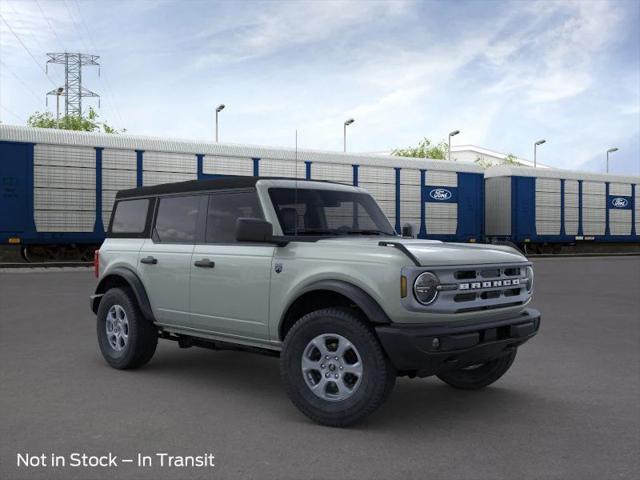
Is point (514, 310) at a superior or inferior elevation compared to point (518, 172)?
inferior

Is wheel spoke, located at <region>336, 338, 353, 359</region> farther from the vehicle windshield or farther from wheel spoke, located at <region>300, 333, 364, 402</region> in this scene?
the vehicle windshield

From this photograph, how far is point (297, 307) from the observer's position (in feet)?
17.0

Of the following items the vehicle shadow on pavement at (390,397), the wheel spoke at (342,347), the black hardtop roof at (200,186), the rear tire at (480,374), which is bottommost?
the vehicle shadow on pavement at (390,397)

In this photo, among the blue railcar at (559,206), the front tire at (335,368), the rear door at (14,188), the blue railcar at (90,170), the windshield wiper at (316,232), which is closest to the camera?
the front tire at (335,368)

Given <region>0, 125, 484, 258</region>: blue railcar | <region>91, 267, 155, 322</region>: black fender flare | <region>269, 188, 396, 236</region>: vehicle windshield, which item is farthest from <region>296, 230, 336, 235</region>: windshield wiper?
<region>0, 125, 484, 258</region>: blue railcar

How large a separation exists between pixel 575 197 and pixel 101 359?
3173 cm

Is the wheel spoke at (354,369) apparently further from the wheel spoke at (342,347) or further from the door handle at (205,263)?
the door handle at (205,263)

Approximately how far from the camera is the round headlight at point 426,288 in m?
4.45

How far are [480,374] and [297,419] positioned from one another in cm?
182

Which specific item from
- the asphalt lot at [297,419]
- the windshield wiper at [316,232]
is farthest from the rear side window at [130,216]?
the windshield wiper at [316,232]

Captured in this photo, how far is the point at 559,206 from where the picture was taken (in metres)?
33.3

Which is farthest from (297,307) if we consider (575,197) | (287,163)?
(575,197)

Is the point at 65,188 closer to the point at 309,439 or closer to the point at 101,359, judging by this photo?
the point at 101,359

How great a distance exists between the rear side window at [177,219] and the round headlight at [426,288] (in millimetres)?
2465
